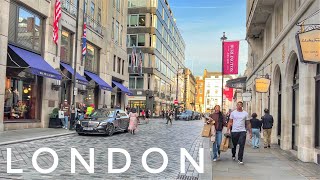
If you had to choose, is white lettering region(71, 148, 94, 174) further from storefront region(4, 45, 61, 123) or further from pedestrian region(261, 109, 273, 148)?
storefront region(4, 45, 61, 123)

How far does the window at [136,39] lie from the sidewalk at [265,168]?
5305cm

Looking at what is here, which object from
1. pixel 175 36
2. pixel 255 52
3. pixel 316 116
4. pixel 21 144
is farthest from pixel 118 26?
pixel 175 36

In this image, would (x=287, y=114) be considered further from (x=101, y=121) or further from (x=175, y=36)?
(x=175, y=36)

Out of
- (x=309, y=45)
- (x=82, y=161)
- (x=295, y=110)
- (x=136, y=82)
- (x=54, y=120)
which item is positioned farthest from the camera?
(x=136, y=82)

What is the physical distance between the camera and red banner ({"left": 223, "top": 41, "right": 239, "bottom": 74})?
29.3m

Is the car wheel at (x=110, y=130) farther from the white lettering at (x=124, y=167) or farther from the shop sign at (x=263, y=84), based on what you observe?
the shop sign at (x=263, y=84)

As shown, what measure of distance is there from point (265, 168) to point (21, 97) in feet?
50.7

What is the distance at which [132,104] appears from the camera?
220 ft

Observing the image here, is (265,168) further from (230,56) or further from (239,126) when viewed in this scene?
(230,56)

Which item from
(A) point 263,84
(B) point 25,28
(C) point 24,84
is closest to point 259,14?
(A) point 263,84

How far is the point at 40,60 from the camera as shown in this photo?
22.7 m

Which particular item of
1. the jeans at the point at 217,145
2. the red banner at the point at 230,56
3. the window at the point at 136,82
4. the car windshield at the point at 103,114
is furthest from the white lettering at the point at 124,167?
the window at the point at 136,82

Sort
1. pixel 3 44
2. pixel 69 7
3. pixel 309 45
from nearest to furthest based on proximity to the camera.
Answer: pixel 309 45 → pixel 3 44 → pixel 69 7

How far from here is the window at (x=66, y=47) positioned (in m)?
27.4
